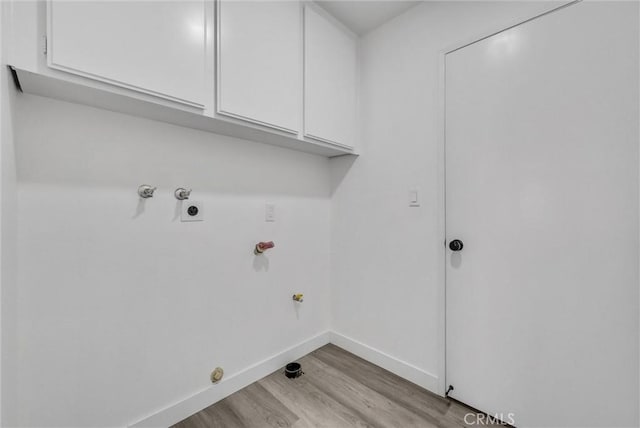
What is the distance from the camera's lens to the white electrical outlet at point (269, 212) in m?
1.76

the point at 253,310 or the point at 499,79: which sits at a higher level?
the point at 499,79

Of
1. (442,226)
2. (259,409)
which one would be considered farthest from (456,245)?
(259,409)

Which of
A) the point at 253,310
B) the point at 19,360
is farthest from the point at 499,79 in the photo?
the point at 19,360

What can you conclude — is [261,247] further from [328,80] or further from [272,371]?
[328,80]

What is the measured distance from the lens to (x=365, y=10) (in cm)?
172

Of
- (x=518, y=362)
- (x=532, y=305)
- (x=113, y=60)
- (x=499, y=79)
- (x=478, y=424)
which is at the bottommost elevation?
(x=478, y=424)

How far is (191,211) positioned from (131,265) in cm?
36

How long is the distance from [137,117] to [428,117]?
1.56m

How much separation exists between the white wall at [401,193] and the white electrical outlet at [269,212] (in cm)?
58

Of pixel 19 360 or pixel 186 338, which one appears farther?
pixel 186 338

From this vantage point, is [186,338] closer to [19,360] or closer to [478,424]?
[19,360]

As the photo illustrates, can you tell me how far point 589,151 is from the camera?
1.14 metres

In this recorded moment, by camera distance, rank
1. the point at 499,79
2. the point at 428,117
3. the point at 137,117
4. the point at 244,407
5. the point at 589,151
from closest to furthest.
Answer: the point at 589,151, the point at 137,117, the point at 499,79, the point at 244,407, the point at 428,117

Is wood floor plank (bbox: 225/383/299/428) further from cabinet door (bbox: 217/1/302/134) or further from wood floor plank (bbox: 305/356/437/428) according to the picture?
cabinet door (bbox: 217/1/302/134)
